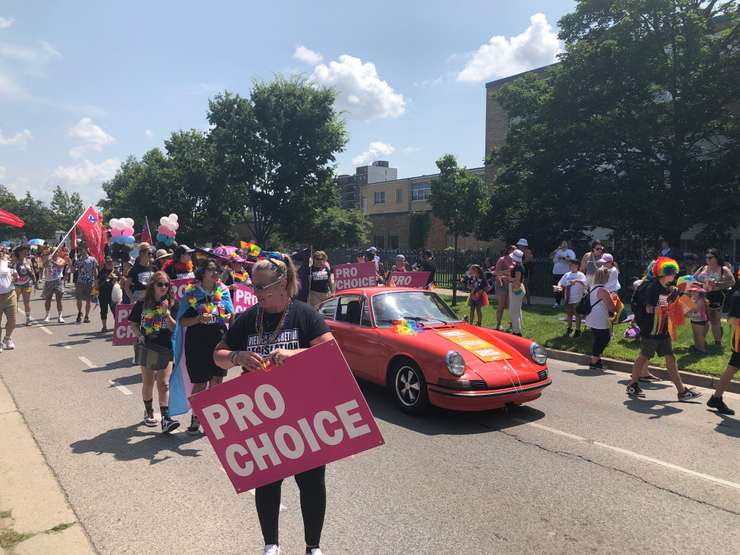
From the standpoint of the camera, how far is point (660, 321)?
6.87 m

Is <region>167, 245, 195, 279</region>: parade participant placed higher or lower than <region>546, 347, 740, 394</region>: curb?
higher

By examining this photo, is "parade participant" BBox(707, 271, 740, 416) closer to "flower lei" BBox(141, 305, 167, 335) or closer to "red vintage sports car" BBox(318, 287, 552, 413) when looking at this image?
"red vintage sports car" BBox(318, 287, 552, 413)

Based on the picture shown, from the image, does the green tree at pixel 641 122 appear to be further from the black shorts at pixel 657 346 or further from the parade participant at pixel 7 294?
the parade participant at pixel 7 294

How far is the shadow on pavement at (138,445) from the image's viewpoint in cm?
493

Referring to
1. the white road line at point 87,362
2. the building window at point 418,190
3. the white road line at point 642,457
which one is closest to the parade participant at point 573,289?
the white road line at point 642,457

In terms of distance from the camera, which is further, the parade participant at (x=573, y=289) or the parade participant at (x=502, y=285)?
the parade participant at (x=502, y=285)

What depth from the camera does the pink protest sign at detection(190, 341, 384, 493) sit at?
9.00 ft

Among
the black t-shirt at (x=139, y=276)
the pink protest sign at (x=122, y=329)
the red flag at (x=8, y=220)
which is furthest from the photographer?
the red flag at (x=8, y=220)

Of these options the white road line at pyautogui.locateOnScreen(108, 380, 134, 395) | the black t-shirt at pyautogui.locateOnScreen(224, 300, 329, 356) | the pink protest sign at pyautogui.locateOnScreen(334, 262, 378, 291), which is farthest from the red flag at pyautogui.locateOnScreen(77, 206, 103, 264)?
the black t-shirt at pyautogui.locateOnScreen(224, 300, 329, 356)

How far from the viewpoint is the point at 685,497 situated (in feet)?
13.5

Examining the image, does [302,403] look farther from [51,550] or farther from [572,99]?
[572,99]

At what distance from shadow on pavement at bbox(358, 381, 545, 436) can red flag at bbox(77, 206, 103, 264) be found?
10.5 metres

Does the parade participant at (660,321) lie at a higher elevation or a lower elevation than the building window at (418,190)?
lower

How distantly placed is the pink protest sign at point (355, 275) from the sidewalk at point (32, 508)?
755 cm
